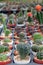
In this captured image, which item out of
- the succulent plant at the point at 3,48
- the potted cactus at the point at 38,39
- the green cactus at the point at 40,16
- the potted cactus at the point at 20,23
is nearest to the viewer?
the succulent plant at the point at 3,48

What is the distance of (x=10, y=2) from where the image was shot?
7.03 m

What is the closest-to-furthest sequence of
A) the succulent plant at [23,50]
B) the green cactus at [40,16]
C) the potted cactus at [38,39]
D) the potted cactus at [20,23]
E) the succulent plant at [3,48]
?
1. the succulent plant at [23,50]
2. the succulent plant at [3,48]
3. the potted cactus at [38,39]
4. the green cactus at [40,16]
5. the potted cactus at [20,23]

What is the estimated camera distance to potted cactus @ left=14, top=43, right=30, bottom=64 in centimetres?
230

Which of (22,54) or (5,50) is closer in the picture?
(22,54)

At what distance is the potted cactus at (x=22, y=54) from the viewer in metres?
2.30

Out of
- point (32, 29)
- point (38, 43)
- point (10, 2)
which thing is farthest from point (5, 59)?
point (10, 2)

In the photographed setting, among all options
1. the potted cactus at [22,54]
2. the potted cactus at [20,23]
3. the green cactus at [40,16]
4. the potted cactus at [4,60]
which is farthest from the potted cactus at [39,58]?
the potted cactus at [20,23]

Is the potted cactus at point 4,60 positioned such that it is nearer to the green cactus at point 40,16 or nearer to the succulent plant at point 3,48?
the succulent plant at point 3,48

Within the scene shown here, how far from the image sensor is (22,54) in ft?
7.71

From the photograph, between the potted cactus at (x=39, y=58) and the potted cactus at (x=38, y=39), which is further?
the potted cactus at (x=38, y=39)

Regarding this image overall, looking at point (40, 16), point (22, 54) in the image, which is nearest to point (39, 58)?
point (22, 54)

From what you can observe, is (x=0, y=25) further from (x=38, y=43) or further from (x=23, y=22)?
(x=38, y=43)

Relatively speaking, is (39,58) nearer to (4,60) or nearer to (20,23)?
(4,60)

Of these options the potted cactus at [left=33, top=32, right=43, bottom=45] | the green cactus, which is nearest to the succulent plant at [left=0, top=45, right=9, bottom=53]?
the potted cactus at [left=33, top=32, right=43, bottom=45]
